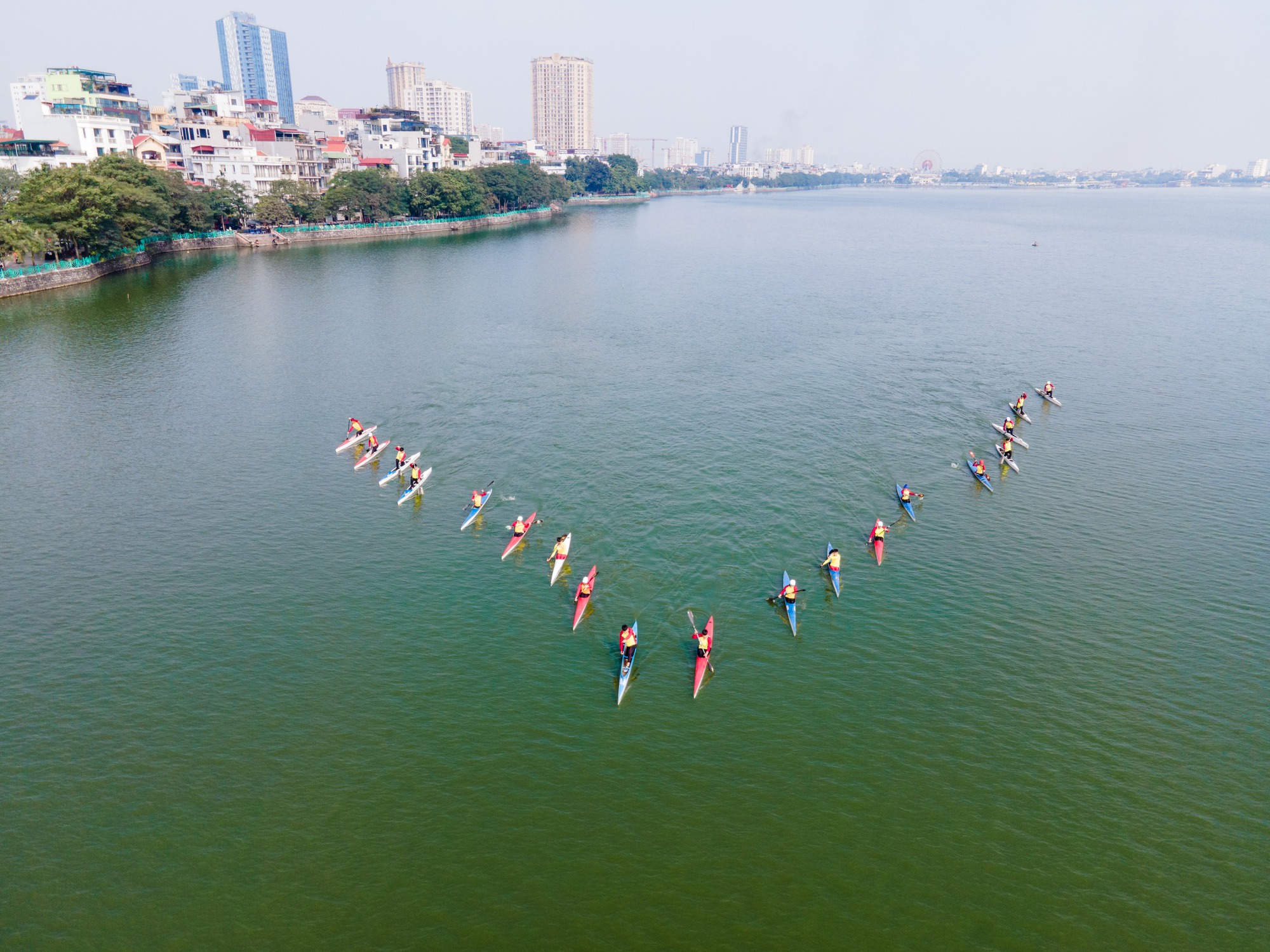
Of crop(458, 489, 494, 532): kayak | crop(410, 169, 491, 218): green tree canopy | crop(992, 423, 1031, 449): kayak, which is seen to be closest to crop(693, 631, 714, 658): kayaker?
crop(458, 489, 494, 532): kayak

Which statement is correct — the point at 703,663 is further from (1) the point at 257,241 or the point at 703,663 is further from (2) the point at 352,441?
(1) the point at 257,241

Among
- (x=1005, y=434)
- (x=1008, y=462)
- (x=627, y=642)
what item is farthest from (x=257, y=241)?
(x=627, y=642)

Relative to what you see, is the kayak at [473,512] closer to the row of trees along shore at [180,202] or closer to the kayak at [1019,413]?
the kayak at [1019,413]

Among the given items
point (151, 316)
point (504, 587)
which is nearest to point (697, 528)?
point (504, 587)

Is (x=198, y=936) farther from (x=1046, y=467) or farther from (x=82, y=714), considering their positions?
(x=1046, y=467)

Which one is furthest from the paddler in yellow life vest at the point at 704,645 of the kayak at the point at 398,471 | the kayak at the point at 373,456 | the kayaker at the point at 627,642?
the kayak at the point at 373,456

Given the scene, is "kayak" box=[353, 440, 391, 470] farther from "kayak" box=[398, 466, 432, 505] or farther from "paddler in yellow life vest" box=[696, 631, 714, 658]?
"paddler in yellow life vest" box=[696, 631, 714, 658]
